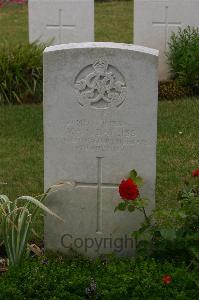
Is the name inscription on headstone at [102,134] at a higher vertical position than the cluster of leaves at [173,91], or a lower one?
lower

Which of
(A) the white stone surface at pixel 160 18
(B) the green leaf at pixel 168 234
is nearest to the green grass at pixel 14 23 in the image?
(A) the white stone surface at pixel 160 18

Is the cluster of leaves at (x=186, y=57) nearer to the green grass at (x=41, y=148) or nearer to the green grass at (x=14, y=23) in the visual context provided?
the green grass at (x=41, y=148)

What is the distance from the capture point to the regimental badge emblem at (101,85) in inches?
212

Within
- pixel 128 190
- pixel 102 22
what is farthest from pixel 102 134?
pixel 102 22

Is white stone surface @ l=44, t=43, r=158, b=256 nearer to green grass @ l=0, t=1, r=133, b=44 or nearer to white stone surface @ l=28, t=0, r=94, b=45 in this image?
white stone surface @ l=28, t=0, r=94, b=45

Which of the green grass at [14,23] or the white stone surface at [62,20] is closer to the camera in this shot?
the white stone surface at [62,20]

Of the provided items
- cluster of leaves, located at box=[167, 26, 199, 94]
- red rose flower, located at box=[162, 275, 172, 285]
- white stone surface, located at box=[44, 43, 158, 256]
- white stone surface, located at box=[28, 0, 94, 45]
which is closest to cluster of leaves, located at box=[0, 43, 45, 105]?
white stone surface, located at box=[28, 0, 94, 45]

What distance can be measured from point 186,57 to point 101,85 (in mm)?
5242

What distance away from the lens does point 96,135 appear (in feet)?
18.0

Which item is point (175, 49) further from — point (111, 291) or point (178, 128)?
point (111, 291)

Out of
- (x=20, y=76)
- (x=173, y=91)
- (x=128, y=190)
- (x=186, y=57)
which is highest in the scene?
(x=186, y=57)

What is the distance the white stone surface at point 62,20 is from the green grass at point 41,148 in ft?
4.21

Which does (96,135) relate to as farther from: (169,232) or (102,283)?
(102,283)

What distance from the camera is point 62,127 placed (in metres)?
5.48
